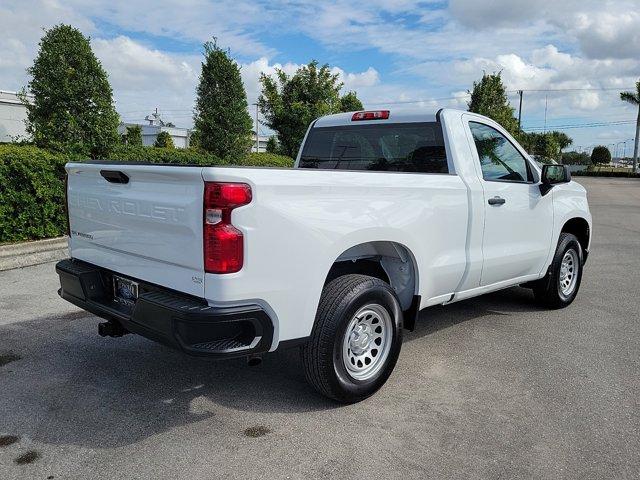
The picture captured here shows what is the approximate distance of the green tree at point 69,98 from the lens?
9430 mm

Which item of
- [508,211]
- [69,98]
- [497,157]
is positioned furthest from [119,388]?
[69,98]

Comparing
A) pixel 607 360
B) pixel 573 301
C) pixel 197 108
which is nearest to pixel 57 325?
pixel 607 360

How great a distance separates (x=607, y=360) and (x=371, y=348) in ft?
6.75

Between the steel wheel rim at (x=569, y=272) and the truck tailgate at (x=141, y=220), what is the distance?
438 cm

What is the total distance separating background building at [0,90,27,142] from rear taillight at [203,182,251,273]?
23.0 meters

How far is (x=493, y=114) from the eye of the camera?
95.9 feet

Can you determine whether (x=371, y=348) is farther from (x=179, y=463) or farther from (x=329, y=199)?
(x=179, y=463)

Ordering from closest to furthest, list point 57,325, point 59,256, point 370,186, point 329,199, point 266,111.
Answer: point 329,199, point 370,186, point 57,325, point 59,256, point 266,111

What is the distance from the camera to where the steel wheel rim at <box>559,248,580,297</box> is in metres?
A: 5.90

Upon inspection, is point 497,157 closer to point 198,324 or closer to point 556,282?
point 556,282

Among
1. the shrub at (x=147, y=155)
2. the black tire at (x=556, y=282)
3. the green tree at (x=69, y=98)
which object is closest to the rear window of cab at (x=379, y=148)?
the black tire at (x=556, y=282)

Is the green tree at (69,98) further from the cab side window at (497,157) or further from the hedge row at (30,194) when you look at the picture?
the cab side window at (497,157)

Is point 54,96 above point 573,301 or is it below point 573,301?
above

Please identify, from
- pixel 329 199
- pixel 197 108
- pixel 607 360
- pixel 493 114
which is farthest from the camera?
pixel 493 114
